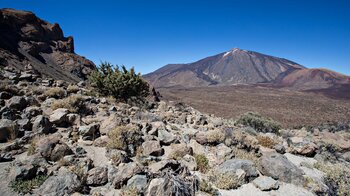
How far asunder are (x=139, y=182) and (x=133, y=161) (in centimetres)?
100

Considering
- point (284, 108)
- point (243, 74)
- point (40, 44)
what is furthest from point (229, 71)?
point (40, 44)

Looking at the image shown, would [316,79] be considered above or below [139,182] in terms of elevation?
above

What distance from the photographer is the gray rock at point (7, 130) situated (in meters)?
4.49

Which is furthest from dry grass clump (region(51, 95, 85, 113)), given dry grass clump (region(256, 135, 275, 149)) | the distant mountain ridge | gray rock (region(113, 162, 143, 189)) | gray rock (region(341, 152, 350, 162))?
the distant mountain ridge

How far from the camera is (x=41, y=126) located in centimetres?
504

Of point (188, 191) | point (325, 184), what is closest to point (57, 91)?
point (188, 191)

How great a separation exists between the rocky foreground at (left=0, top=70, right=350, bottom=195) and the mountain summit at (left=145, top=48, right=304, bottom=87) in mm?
101235

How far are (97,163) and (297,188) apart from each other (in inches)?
173

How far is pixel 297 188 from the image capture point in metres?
4.24

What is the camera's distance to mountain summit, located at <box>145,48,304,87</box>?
4743 inches

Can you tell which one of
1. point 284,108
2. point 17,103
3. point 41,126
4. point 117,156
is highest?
point 17,103

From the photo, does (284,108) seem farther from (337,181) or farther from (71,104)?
(71,104)

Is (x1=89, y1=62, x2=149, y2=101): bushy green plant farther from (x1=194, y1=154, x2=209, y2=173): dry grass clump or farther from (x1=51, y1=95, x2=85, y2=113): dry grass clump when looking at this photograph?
(x1=194, y1=154, x2=209, y2=173): dry grass clump

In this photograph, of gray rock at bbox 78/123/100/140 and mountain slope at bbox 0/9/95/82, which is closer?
gray rock at bbox 78/123/100/140
